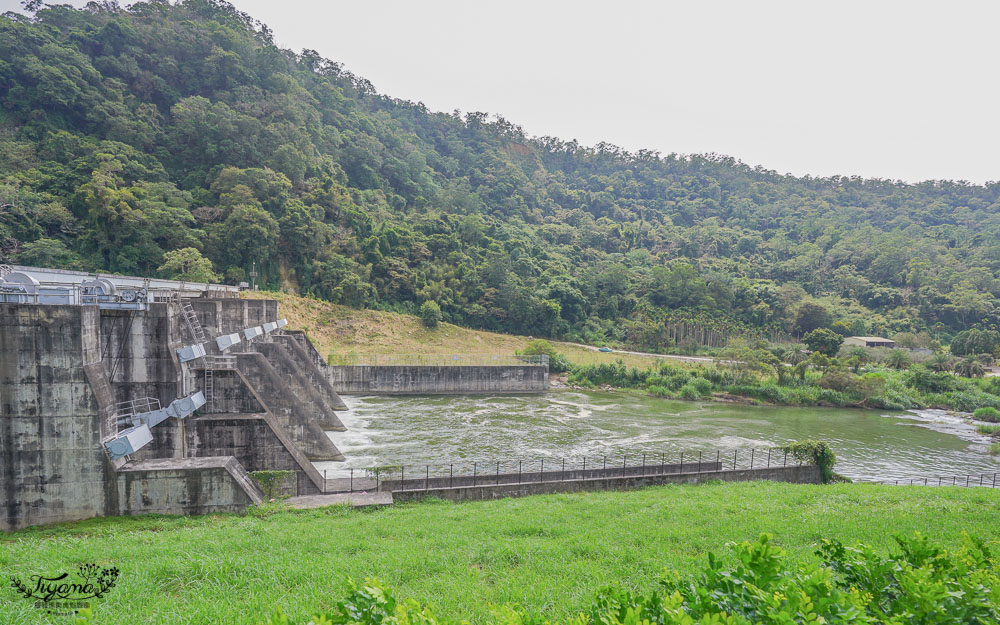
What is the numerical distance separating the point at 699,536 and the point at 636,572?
120 inches

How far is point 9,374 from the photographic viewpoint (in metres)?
11.9

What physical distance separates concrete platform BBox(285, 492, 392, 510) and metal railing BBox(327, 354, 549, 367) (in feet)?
76.8

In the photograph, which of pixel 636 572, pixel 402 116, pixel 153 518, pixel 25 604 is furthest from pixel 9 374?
pixel 402 116

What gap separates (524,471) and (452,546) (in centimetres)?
1079

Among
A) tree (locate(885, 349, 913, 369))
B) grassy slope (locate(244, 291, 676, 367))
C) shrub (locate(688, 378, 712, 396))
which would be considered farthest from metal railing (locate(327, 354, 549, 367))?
tree (locate(885, 349, 913, 369))

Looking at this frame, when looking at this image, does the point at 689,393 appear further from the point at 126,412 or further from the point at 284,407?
the point at 126,412

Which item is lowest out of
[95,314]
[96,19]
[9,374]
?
[9,374]

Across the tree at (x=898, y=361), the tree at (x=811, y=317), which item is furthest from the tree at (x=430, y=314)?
the tree at (x=811, y=317)

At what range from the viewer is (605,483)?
1702cm

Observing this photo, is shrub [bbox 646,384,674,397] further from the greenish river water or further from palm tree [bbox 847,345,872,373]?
palm tree [bbox 847,345,872,373]

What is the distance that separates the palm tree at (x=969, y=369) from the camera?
45.5 metres

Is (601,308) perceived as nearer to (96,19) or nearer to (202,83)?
(202,83)

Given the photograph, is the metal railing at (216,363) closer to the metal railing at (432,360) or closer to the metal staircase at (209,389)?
the metal staircase at (209,389)

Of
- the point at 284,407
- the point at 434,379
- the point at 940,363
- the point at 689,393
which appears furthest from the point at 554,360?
the point at 940,363
